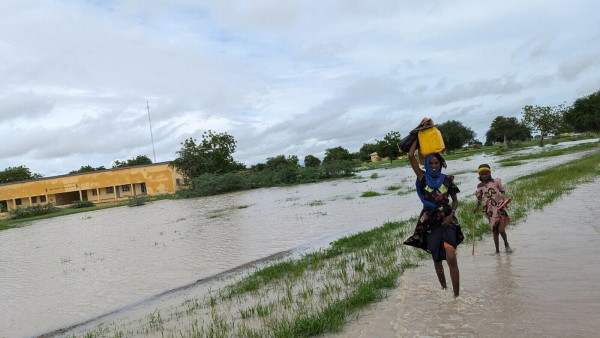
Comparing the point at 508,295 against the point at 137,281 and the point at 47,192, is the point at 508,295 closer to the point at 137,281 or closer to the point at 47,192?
the point at 137,281

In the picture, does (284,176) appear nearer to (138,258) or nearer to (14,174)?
(138,258)

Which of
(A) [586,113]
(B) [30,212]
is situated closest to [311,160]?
(A) [586,113]

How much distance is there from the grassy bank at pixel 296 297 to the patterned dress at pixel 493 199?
0.49 metres

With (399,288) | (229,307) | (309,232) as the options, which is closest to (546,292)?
(399,288)

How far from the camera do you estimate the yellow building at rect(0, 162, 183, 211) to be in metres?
56.9

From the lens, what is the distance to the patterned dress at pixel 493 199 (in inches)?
268

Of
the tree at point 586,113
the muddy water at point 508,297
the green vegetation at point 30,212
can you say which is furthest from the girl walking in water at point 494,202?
the tree at point 586,113

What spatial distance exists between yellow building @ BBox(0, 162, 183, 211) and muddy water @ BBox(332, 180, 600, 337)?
53.4m

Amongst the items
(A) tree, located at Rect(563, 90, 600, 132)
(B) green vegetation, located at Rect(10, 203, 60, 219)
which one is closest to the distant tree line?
(A) tree, located at Rect(563, 90, 600, 132)

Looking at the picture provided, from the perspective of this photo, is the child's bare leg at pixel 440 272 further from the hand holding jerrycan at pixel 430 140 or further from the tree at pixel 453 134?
the tree at pixel 453 134

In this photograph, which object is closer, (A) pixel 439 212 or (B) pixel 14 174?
(A) pixel 439 212

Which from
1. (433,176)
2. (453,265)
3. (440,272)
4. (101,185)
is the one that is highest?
(101,185)

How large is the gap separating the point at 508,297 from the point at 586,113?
63.1 m

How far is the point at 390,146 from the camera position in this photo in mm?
81875
